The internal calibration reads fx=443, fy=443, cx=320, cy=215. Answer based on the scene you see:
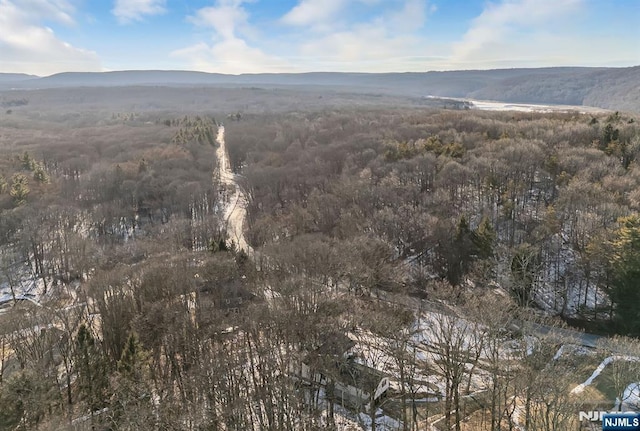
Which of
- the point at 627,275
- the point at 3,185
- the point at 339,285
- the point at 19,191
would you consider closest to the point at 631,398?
the point at 627,275

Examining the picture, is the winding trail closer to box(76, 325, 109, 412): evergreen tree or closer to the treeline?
the treeline

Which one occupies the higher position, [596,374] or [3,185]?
[3,185]

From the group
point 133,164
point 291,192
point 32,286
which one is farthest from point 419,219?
point 133,164

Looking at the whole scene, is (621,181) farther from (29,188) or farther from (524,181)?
(29,188)

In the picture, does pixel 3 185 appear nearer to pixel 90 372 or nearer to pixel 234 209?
pixel 234 209

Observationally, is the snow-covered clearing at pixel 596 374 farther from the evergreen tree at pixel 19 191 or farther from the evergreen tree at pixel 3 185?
the evergreen tree at pixel 3 185
